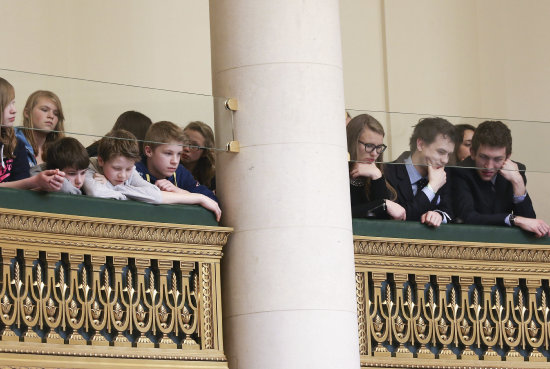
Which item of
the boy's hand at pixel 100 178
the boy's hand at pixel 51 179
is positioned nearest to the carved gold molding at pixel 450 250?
the boy's hand at pixel 100 178

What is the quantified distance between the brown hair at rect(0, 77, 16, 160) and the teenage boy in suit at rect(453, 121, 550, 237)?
3.09 m

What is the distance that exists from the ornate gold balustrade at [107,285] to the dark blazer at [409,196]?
5.07 feet

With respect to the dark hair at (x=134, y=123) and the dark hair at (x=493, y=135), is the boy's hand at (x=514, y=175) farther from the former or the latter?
the dark hair at (x=134, y=123)

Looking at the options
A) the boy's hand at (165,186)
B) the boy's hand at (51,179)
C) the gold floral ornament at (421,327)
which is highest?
the boy's hand at (51,179)

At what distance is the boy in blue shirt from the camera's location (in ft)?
26.2

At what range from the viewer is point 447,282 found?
8727 millimetres

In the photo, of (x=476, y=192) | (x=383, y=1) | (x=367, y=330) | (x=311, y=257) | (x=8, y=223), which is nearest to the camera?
(x=8, y=223)

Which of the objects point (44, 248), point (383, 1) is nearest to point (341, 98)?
point (44, 248)

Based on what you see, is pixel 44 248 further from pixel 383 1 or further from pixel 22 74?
pixel 383 1

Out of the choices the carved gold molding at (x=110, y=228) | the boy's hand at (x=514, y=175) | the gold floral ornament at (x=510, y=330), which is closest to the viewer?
the carved gold molding at (x=110, y=228)

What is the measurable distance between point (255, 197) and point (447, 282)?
1574 millimetres

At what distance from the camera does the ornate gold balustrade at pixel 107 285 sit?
7207 mm

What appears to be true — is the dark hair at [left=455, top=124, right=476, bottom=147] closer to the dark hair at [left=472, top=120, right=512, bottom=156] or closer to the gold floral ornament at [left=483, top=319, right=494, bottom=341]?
the dark hair at [left=472, top=120, right=512, bottom=156]

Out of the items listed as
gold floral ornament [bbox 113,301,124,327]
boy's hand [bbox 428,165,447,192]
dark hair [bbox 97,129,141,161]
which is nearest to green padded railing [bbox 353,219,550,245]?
boy's hand [bbox 428,165,447,192]
